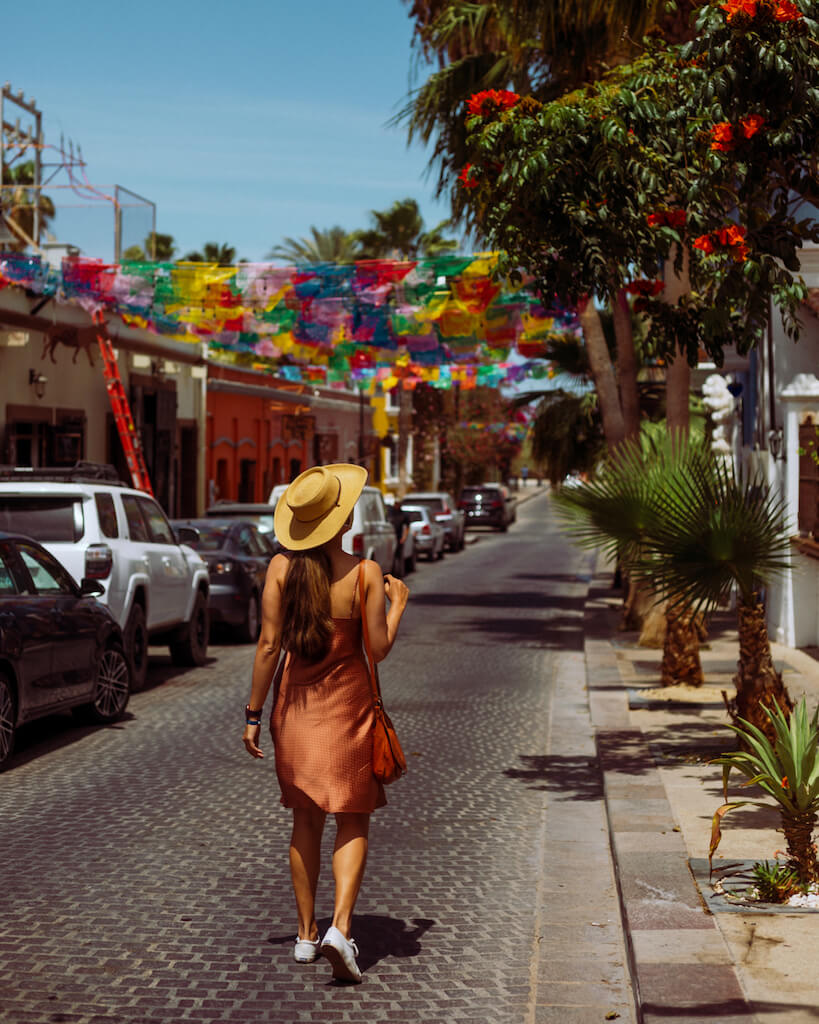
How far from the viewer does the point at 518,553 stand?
42.5 metres

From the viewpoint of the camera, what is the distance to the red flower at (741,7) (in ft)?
21.1

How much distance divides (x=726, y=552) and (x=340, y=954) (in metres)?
4.69

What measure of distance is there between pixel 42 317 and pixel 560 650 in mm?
13452

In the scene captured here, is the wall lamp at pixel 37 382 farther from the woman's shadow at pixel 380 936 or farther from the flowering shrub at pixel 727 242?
the woman's shadow at pixel 380 936

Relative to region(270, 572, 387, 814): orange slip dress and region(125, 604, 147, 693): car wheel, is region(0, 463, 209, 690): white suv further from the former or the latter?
region(270, 572, 387, 814): orange slip dress

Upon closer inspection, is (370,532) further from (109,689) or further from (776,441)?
(109,689)

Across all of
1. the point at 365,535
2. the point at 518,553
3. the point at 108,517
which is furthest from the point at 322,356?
the point at 518,553

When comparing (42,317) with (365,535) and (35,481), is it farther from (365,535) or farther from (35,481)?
(35,481)

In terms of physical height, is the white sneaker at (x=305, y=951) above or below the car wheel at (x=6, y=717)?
below

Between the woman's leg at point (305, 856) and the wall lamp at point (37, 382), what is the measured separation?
2241 centimetres

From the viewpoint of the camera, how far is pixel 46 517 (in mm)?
12742

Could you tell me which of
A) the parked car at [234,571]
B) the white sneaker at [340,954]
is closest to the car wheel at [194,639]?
the parked car at [234,571]

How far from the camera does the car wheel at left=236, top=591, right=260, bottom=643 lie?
17633 mm

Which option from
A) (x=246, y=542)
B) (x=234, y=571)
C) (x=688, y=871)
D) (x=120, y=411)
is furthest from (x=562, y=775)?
(x=120, y=411)
